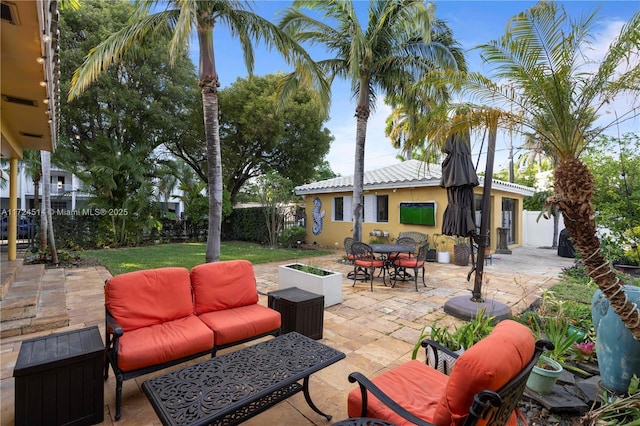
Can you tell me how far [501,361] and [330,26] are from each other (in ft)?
32.0

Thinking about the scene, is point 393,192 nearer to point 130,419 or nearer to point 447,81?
point 447,81

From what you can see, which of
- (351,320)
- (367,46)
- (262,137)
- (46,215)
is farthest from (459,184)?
(262,137)

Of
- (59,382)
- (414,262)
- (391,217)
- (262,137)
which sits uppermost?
(262,137)

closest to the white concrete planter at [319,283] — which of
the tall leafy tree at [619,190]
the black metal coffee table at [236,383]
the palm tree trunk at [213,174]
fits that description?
the palm tree trunk at [213,174]

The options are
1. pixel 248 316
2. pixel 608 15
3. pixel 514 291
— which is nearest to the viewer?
pixel 608 15

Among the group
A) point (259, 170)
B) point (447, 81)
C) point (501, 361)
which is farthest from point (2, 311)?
point (259, 170)

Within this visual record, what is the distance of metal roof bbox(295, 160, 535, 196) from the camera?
1091cm

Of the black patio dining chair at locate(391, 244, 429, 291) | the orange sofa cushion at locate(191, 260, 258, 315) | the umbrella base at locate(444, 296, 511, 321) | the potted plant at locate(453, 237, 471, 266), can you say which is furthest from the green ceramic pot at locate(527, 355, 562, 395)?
the potted plant at locate(453, 237, 471, 266)

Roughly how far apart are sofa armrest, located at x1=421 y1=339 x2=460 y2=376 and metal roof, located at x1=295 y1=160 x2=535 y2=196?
738cm

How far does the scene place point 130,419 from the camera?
101 inches

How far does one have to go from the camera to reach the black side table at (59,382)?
2240 millimetres

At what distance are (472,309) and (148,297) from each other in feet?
15.1

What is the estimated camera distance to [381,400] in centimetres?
185

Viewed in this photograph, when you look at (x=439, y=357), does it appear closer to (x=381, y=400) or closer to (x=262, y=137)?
(x=381, y=400)
